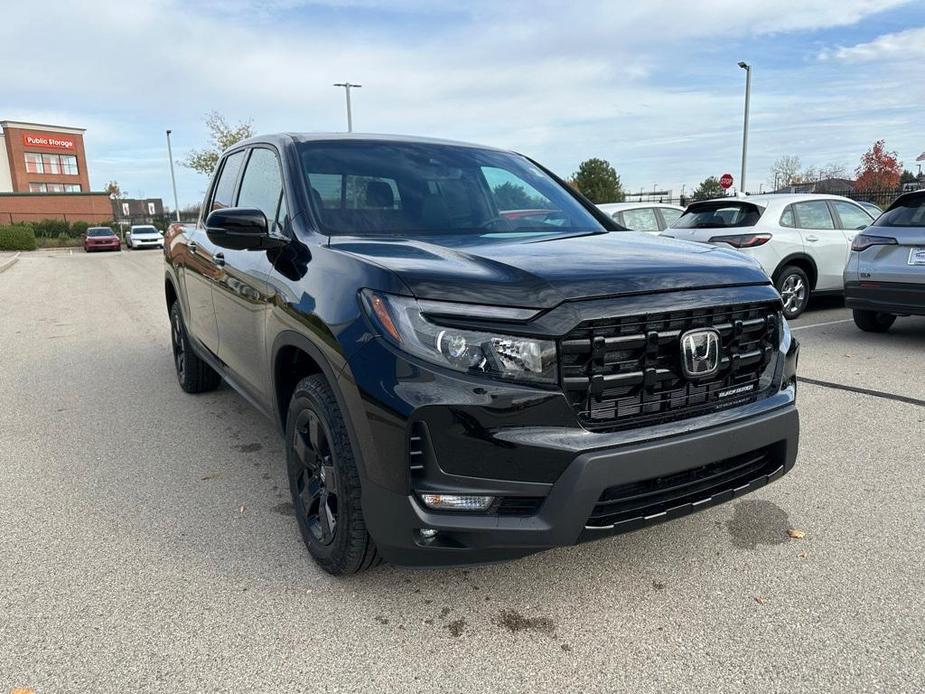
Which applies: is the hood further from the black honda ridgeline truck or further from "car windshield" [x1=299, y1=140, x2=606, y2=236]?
"car windshield" [x1=299, y1=140, x2=606, y2=236]

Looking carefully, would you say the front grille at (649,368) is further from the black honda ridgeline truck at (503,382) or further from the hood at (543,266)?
the hood at (543,266)

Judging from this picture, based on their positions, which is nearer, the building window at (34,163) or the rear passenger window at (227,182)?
the rear passenger window at (227,182)

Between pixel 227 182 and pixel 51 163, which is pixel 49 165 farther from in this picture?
pixel 227 182

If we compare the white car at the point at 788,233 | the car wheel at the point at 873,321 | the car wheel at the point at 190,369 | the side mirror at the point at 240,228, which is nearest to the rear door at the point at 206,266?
the car wheel at the point at 190,369

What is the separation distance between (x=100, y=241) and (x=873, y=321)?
35739 mm

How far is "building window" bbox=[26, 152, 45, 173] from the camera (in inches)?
2822

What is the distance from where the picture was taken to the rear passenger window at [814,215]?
28.0ft

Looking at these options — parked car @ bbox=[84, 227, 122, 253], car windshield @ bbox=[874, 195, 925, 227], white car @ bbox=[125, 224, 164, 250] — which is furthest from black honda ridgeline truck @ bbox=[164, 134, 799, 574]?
parked car @ bbox=[84, 227, 122, 253]

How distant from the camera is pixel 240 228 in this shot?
9.52ft

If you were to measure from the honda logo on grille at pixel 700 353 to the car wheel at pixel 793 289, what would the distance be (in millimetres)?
6603

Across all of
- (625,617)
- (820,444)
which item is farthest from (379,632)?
(820,444)

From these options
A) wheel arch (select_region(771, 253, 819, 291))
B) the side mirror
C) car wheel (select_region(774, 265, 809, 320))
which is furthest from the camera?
car wheel (select_region(774, 265, 809, 320))

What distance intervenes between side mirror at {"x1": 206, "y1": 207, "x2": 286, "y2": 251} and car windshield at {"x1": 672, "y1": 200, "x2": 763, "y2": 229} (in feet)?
22.1

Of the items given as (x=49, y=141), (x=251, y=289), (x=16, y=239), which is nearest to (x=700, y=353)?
(x=251, y=289)
